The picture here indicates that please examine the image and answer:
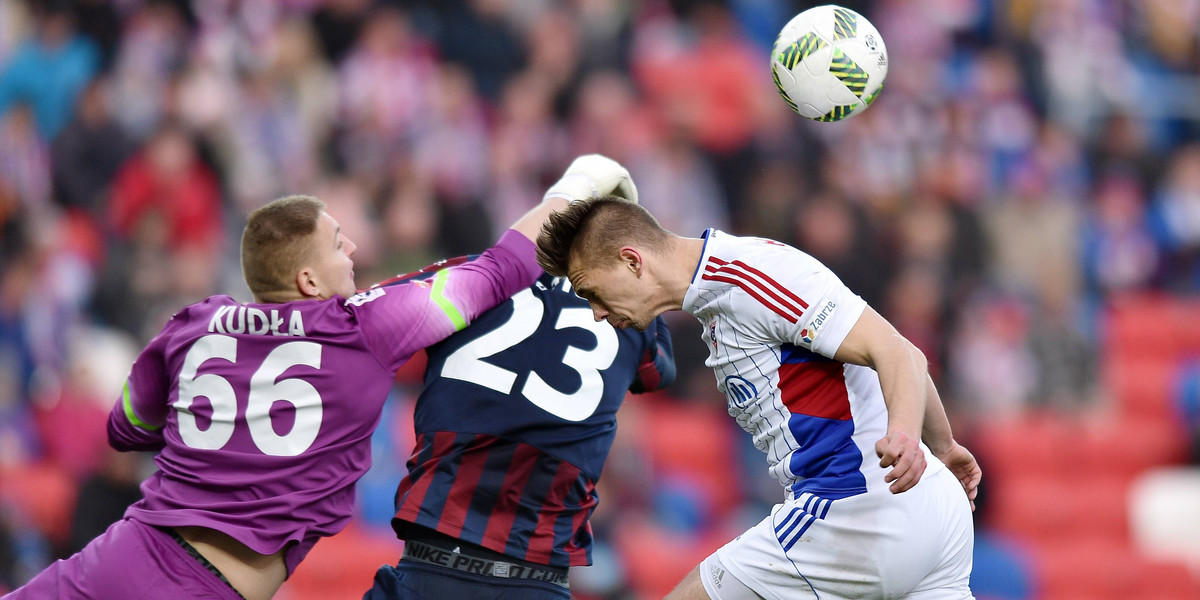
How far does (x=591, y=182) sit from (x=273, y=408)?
147cm

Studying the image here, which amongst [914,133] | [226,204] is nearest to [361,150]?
[226,204]

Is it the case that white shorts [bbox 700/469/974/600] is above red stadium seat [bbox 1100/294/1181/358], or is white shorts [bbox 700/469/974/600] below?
below

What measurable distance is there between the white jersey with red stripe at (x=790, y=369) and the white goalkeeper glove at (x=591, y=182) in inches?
29.1

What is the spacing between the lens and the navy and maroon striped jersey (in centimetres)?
455

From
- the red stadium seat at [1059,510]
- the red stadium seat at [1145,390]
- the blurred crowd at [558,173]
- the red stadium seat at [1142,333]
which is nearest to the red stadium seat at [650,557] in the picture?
the blurred crowd at [558,173]

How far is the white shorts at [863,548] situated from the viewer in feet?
13.7

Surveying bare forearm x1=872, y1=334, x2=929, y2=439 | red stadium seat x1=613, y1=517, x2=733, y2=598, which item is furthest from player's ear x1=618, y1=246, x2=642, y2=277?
red stadium seat x1=613, y1=517, x2=733, y2=598

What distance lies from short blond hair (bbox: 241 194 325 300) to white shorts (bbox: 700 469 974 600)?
1625 millimetres

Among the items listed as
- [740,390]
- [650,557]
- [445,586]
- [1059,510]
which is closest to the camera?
[740,390]

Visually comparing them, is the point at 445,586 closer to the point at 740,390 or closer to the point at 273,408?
the point at 273,408

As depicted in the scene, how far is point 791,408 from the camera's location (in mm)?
4270

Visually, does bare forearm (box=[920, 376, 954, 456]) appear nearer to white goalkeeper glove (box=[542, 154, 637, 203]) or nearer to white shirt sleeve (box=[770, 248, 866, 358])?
white shirt sleeve (box=[770, 248, 866, 358])

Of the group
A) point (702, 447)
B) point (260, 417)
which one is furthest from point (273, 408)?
point (702, 447)

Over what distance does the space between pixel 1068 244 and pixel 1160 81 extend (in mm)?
3615
